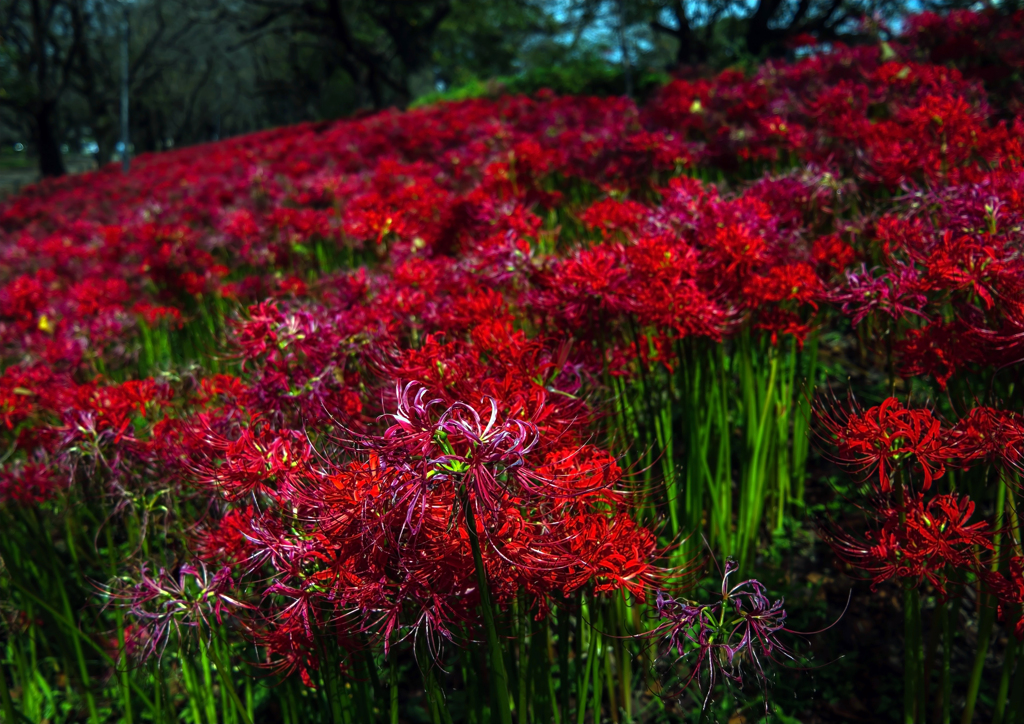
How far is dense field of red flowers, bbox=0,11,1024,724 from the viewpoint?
4.03 feet

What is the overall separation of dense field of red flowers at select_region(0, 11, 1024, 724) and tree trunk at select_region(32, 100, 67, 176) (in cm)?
1927

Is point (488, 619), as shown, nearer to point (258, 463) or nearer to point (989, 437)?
point (258, 463)

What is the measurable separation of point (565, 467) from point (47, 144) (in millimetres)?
24071

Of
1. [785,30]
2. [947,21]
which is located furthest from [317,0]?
[947,21]

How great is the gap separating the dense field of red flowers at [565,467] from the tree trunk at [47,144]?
63.2 ft

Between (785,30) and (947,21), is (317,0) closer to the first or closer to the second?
(785,30)

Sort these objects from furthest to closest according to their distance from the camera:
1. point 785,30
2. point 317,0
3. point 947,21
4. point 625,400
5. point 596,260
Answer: point 317,0 → point 785,30 → point 947,21 → point 625,400 → point 596,260

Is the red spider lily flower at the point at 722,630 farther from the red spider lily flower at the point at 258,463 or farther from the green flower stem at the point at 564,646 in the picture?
the red spider lily flower at the point at 258,463

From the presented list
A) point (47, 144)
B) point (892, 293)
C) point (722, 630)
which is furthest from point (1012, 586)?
point (47, 144)

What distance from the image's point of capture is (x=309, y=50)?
35938mm

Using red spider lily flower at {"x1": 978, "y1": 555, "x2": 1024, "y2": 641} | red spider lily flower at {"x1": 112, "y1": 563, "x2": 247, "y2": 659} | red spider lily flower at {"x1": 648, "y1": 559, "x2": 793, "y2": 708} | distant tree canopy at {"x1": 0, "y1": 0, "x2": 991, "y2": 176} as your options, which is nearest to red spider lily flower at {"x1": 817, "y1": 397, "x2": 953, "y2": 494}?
red spider lily flower at {"x1": 978, "y1": 555, "x2": 1024, "y2": 641}

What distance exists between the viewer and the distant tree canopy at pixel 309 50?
1570 centimetres

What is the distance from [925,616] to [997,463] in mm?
1291

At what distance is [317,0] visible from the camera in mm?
21312
